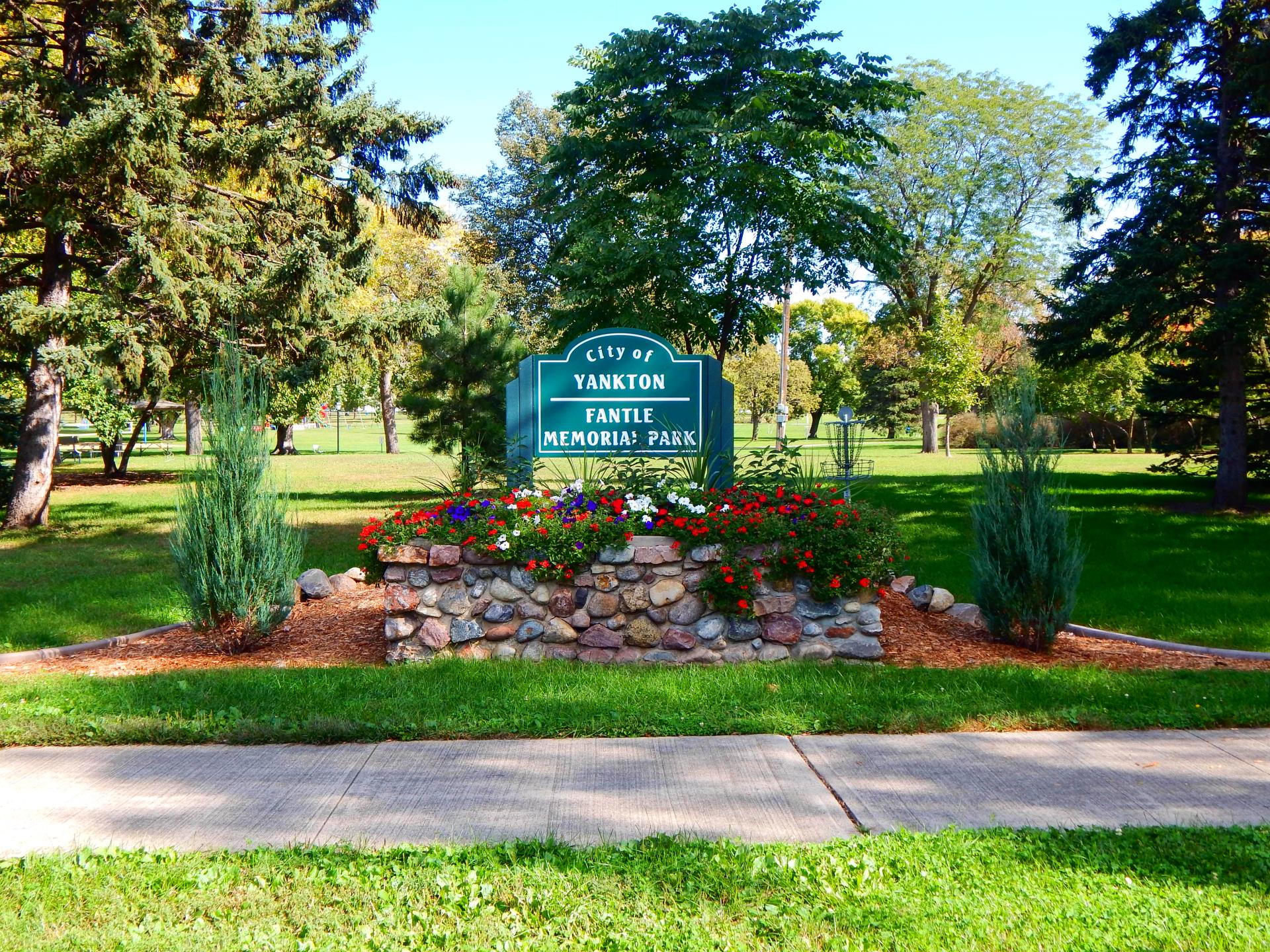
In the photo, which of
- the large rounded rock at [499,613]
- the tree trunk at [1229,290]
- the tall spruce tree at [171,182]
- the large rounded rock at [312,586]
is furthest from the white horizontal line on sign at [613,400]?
the tree trunk at [1229,290]

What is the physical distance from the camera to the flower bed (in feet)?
21.2

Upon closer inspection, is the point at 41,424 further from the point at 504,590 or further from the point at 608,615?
the point at 608,615

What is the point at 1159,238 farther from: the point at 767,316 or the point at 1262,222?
the point at 767,316

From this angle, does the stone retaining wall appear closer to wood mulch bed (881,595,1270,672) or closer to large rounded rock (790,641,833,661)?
large rounded rock (790,641,833,661)

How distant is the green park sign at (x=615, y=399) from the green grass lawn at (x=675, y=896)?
16.3ft

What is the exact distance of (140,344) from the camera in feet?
44.1

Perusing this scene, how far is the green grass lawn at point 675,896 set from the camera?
2.86 metres

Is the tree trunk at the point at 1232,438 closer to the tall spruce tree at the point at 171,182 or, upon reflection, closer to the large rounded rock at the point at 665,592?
the large rounded rock at the point at 665,592

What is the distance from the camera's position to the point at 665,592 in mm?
6504

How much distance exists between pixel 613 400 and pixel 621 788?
14.9ft

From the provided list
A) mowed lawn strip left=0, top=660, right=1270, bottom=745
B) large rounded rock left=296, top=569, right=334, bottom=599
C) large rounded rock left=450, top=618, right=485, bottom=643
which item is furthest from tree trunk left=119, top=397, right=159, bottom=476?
mowed lawn strip left=0, top=660, right=1270, bottom=745

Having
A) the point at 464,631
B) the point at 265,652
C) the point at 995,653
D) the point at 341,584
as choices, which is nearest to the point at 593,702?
the point at 464,631

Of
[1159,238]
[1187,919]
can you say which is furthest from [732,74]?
[1187,919]

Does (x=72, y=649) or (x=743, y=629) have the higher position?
(x=743, y=629)
